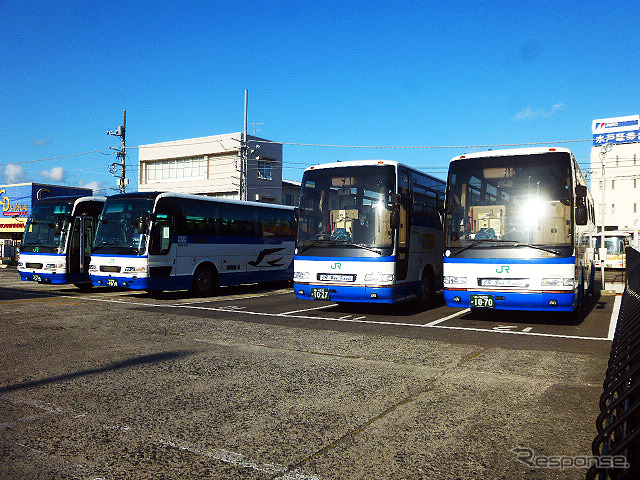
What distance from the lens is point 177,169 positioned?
167 feet

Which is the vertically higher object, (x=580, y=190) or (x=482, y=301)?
(x=580, y=190)

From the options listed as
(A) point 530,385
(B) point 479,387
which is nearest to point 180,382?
(B) point 479,387

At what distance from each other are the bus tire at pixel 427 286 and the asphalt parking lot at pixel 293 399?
119 inches

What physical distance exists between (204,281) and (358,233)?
23.9ft

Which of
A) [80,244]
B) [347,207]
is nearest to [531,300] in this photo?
[347,207]

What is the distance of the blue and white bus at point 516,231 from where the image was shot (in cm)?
1000

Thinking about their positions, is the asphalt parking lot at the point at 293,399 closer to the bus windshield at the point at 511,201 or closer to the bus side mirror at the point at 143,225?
the bus windshield at the point at 511,201

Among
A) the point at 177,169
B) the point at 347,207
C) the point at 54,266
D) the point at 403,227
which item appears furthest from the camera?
the point at 177,169

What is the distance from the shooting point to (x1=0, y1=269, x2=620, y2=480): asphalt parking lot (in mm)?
3799

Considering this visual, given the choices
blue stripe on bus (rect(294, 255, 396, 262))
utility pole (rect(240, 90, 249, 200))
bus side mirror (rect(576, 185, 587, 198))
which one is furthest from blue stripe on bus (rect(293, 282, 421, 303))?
utility pole (rect(240, 90, 249, 200))

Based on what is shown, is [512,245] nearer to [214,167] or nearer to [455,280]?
[455,280]

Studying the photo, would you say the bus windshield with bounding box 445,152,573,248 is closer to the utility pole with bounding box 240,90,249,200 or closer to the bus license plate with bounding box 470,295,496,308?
the bus license plate with bounding box 470,295,496,308

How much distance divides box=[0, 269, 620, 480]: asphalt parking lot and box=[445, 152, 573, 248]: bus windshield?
1843mm

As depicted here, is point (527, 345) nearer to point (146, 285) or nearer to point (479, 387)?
point (479, 387)
